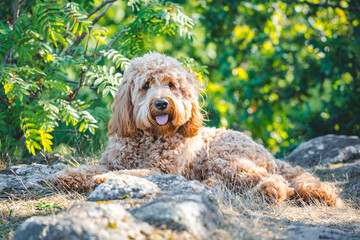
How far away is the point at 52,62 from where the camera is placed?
5352mm

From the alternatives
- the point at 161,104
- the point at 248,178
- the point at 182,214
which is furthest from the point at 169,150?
the point at 182,214

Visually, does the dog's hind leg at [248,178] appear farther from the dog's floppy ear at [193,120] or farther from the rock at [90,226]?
the rock at [90,226]

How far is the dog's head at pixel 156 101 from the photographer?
402 centimetres

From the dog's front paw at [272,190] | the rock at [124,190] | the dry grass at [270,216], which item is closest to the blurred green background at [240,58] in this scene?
the dog's front paw at [272,190]

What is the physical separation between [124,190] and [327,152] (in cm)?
502

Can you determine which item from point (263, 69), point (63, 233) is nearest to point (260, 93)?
point (263, 69)

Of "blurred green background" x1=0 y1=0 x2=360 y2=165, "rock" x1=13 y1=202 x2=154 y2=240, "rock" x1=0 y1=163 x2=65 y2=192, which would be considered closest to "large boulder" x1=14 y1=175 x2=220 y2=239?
"rock" x1=13 y1=202 x2=154 y2=240

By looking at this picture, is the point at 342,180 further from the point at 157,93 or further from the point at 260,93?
the point at 157,93

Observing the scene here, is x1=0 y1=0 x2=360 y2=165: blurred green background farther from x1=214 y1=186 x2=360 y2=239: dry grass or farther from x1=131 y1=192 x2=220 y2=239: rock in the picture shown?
x1=131 y1=192 x2=220 y2=239: rock

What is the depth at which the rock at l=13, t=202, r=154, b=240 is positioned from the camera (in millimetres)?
2074

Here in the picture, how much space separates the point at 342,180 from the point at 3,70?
505 centimetres

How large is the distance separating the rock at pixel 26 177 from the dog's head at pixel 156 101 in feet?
3.39

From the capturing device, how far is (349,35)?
7.76 metres

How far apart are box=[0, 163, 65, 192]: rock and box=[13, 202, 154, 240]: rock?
5.92 ft
